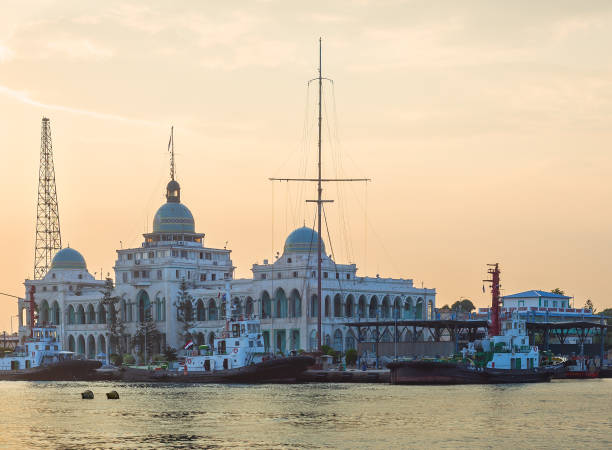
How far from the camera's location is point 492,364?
118188 millimetres

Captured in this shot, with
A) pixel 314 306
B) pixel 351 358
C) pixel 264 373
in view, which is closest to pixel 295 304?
pixel 314 306

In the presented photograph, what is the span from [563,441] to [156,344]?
12400 centimetres

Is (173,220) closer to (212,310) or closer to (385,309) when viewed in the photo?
(212,310)

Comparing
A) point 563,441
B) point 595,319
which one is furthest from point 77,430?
point 595,319

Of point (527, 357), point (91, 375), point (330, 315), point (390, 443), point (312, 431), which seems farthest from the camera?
point (330, 315)

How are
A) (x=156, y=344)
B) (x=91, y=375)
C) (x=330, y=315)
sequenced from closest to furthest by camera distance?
(x=91, y=375) < (x=330, y=315) < (x=156, y=344)

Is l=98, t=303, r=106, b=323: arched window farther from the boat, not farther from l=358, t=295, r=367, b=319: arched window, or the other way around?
l=358, t=295, r=367, b=319: arched window

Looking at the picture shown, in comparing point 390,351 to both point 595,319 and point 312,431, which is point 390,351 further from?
point 312,431

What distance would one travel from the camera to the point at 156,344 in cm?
18388

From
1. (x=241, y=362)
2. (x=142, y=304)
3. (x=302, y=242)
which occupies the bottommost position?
(x=241, y=362)

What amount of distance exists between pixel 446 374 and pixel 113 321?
85149 millimetres

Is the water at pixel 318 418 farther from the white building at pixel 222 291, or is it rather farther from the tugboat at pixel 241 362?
the white building at pixel 222 291

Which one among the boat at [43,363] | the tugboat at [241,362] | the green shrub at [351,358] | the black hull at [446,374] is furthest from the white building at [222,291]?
the black hull at [446,374]

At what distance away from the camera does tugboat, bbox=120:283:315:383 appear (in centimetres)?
12256
